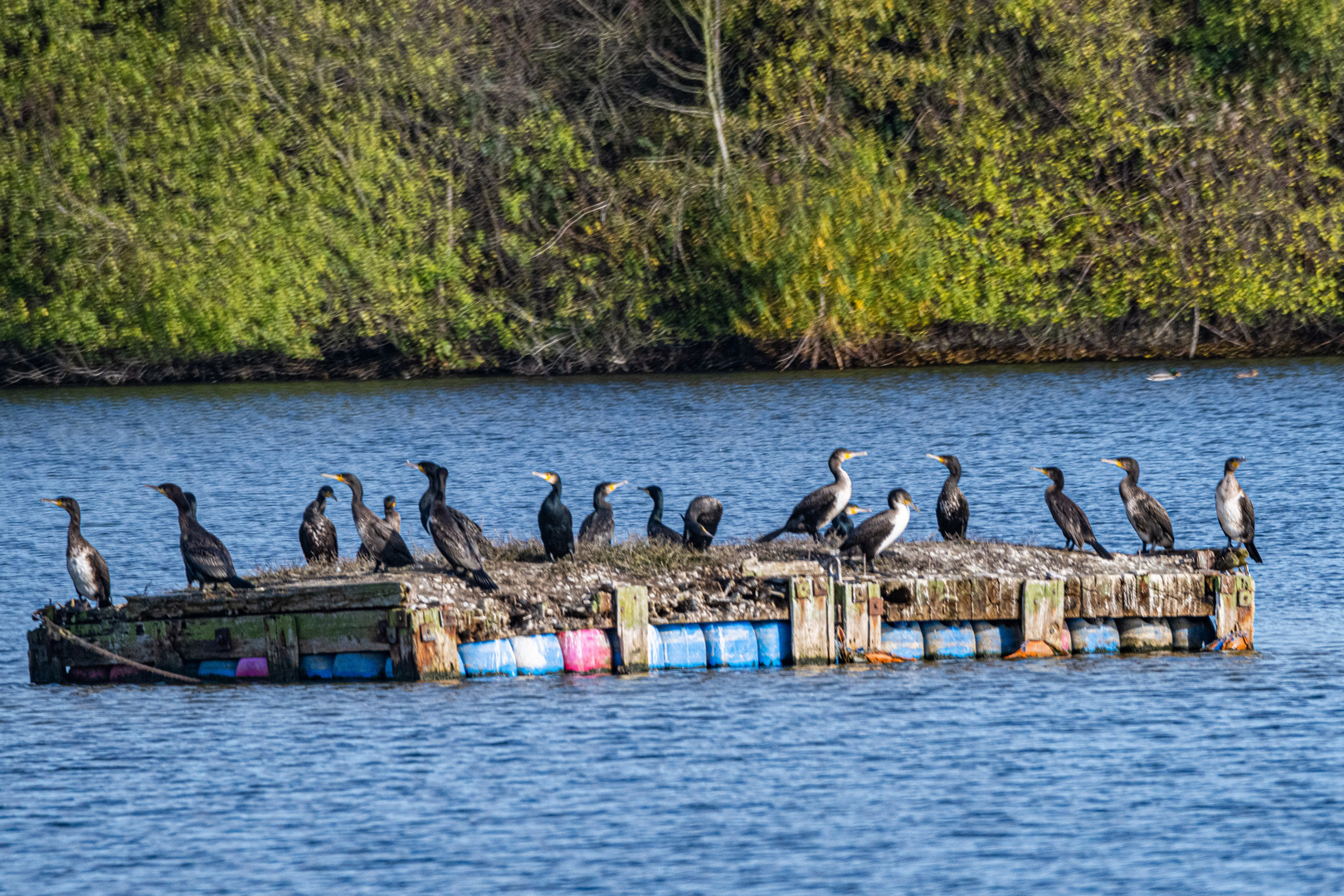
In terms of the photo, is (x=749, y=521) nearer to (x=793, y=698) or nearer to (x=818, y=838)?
(x=793, y=698)

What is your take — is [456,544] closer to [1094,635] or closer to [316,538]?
[316,538]

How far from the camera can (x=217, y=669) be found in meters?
19.4

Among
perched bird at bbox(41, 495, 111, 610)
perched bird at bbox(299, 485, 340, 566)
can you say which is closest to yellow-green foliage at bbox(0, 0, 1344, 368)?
perched bird at bbox(299, 485, 340, 566)

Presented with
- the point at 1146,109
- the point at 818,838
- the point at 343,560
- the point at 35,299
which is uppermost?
the point at 1146,109

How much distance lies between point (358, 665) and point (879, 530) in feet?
17.9

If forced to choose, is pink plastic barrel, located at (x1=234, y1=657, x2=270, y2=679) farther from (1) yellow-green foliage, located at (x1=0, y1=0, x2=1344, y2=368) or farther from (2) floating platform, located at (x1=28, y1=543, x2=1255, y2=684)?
(1) yellow-green foliage, located at (x1=0, y1=0, x2=1344, y2=368)

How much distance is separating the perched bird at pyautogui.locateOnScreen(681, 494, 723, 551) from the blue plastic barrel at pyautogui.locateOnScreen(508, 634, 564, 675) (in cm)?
229

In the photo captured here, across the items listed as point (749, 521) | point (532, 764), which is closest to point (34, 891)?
point (532, 764)

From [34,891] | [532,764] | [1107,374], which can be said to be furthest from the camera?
[1107,374]

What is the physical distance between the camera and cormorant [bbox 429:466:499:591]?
19.1 metres

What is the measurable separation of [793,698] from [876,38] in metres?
39.4

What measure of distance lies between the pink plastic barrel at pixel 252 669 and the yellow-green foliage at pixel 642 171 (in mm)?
35778

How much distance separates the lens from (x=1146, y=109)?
55875mm

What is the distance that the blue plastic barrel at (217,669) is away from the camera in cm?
1934
